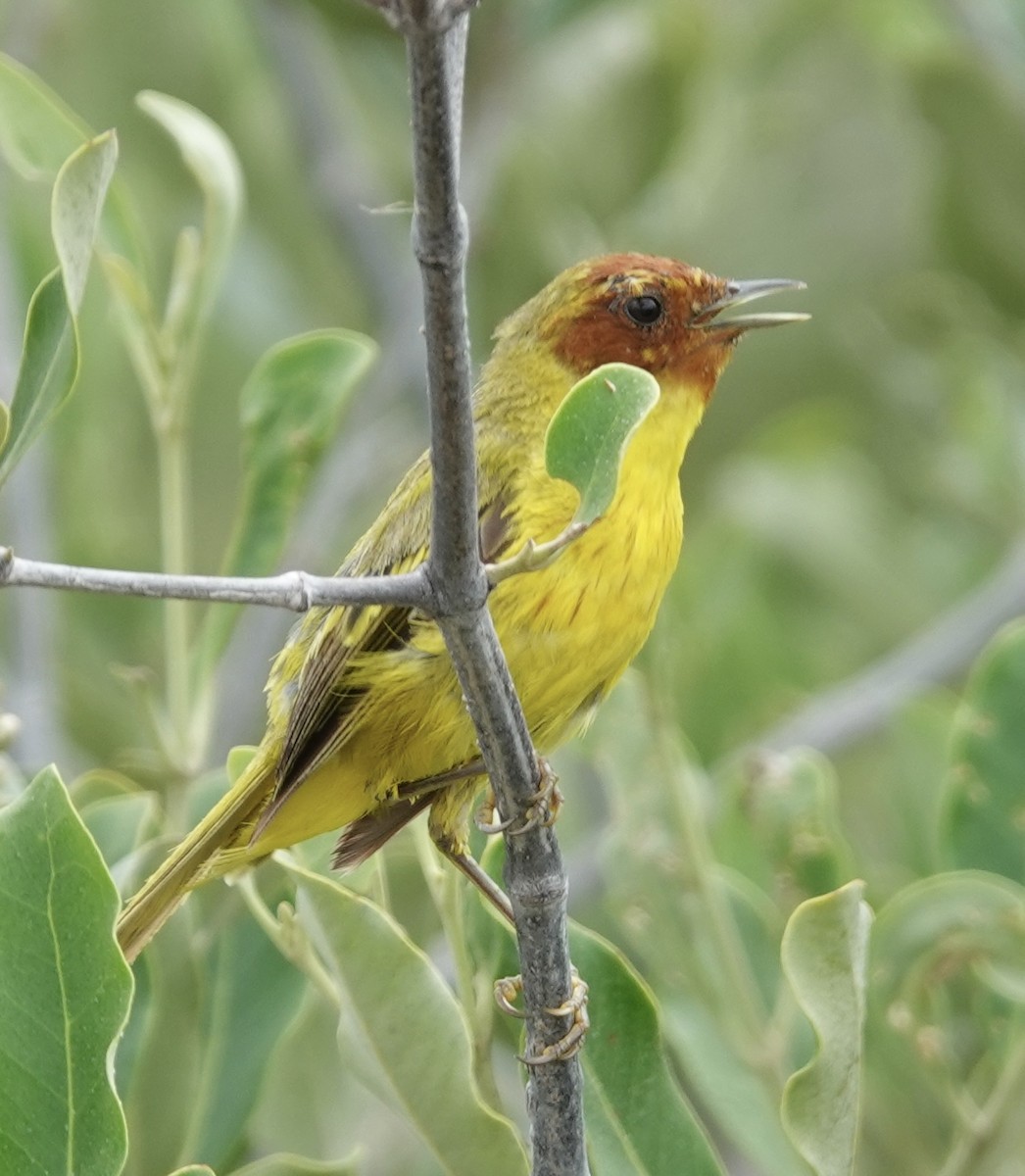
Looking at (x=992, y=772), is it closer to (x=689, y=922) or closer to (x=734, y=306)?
(x=689, y=922)

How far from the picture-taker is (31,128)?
11.5 ft

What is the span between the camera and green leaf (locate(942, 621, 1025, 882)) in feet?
12.1

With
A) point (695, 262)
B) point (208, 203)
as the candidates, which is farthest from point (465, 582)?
point (695, 262)

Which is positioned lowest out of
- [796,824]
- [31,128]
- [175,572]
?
[796,824]

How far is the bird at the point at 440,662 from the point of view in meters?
3.36

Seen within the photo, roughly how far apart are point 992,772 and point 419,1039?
1.43 m

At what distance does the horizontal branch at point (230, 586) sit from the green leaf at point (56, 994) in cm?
43

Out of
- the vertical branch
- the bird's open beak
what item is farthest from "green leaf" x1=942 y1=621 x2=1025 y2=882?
the vertical branch

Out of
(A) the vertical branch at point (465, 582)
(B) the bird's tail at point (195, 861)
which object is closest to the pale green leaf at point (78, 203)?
(A) the vertical branch at point (465, 582)

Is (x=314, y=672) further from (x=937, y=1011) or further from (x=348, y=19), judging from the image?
(x=348, y=19)

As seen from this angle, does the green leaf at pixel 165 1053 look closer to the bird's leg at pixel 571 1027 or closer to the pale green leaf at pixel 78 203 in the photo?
the bird's leg at pixel 571 1027

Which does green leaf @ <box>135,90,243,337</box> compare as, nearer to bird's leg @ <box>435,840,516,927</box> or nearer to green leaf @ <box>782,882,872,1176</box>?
bird's leg @ <box>435,840,516,927</box>

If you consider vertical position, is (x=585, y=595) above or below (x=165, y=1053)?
above

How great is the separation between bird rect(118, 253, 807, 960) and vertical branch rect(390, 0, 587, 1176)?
0.61m
